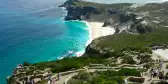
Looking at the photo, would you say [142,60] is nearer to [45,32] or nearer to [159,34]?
[159,34]

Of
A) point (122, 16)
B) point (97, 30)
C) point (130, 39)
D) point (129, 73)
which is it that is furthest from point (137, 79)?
point (122, 16)

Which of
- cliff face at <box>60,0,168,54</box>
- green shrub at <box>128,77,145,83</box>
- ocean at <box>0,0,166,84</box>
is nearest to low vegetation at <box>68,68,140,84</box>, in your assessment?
green shrub at <box>128,77,145,83</box>

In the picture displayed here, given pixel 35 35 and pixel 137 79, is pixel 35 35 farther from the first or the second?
pixel 137 79

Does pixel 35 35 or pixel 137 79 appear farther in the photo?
pixel 35 35

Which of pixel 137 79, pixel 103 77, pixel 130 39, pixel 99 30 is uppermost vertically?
pixel 103 77

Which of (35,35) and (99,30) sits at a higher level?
(99,30)

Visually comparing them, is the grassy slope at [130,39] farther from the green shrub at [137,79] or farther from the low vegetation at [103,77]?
the green shrub at [137,79]

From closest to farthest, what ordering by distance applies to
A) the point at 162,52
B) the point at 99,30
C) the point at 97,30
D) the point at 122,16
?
the point at 162,52 → the point at 97,30 → the point at 99,30 → the point at 122,16
